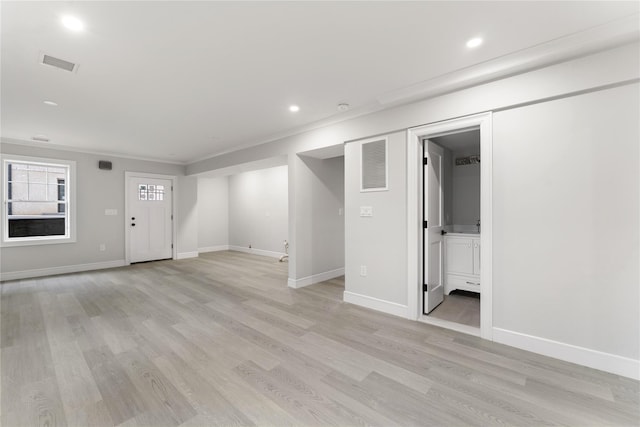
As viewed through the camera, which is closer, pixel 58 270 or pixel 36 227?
pixel 58 270

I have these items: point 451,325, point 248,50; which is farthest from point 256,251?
point 248,50

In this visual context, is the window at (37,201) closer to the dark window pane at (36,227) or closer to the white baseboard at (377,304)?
the dark window pane at (36,227)

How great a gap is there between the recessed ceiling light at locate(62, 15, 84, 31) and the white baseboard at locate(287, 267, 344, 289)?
147 inches

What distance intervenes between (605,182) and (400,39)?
78.2 inches

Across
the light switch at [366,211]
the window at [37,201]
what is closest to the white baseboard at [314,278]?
the light switch at [366,211]

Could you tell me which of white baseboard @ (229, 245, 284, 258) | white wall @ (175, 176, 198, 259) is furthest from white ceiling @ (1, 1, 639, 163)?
white baseboard @ (229, 245, 284, 258)

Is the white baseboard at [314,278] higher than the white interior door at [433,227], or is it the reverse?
the white interior door at [433,227]

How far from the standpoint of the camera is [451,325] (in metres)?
2.92

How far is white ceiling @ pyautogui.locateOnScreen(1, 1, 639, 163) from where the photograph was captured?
1784 mm

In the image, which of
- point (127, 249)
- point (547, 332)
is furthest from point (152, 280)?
point (547, 332)

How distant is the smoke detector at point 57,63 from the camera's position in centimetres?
230

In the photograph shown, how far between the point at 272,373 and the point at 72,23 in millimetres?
2979

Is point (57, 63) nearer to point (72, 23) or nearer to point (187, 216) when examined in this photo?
point (72, 23)

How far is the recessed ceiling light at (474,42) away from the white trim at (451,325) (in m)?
2.67
